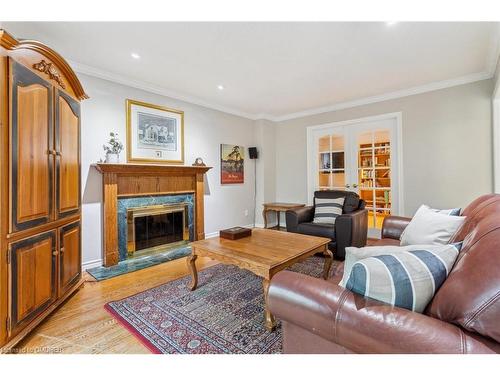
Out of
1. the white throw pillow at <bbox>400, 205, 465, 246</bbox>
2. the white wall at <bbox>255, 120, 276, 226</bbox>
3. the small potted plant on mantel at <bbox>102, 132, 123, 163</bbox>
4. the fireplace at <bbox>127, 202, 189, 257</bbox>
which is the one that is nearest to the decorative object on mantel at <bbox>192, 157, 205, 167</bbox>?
the fireplace at <bbox>127, 202, 189, 257</bbox>

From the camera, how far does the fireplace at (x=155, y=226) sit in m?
3.33

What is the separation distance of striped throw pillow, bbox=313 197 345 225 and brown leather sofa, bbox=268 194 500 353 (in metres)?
2.33

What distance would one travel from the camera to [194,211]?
4.02 metres

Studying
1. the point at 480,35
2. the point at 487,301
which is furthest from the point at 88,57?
the point at 480,35

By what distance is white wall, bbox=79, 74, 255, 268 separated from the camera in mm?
3002

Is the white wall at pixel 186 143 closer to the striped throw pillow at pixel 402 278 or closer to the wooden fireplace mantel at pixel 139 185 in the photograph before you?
the wooden fireplace mantel at pixel 139 185

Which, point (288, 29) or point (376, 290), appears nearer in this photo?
point (376, 290)

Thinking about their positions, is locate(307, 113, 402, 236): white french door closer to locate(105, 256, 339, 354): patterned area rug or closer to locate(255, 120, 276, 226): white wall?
locate(255, 120, 276, 226): white wall

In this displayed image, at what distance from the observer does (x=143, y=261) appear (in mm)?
3227

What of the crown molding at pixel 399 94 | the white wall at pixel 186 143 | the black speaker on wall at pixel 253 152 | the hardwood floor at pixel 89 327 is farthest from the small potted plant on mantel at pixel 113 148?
Answer: the crown molding at pixel 399 94

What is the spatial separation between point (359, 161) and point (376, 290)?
384cm

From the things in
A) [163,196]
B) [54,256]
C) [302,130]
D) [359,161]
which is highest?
[302,130]

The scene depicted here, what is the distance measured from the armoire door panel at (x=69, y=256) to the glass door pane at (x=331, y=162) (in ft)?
13.0

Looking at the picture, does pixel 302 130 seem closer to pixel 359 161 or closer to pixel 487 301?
pixel 359 161
